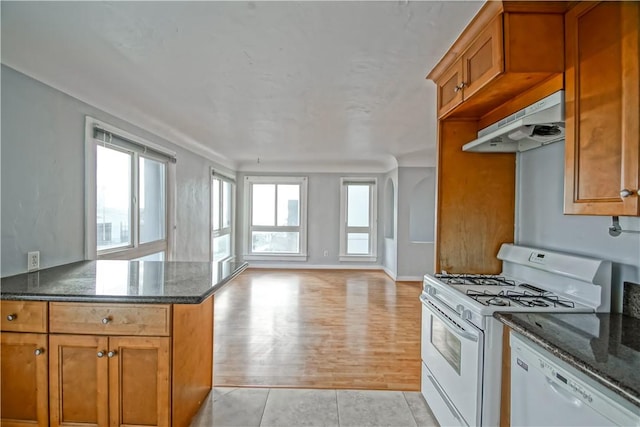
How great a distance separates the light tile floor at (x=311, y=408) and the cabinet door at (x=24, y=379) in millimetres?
828

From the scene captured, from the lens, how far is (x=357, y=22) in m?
1.44

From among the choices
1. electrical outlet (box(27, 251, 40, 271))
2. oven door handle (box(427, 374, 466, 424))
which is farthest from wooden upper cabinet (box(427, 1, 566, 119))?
electrical outlet (box(27, 251, 40, 271))

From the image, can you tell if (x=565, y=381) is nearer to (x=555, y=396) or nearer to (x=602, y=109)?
(x=555, y=396)

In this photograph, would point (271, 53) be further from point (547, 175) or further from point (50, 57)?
point (547, 175)

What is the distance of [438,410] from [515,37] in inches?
82.3

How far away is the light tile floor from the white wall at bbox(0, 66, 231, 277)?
1.54m

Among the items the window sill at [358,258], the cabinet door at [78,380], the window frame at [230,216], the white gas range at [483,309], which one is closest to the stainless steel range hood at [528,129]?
the white gas range at [483,309]

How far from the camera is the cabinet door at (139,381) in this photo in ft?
5.13

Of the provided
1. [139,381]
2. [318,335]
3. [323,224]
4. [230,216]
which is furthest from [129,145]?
[323,224]

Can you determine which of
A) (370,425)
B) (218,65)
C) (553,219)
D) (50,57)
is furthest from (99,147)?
(553,219)

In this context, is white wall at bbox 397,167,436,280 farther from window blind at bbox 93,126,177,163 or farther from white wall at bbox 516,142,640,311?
window blind at bbox 93,126,177,163

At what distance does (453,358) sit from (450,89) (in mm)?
1608

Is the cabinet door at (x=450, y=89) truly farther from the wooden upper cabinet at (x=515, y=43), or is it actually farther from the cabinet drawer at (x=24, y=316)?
the cabinet drawer at (x=24, y=316)

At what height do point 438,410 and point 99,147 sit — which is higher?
point 99,147
